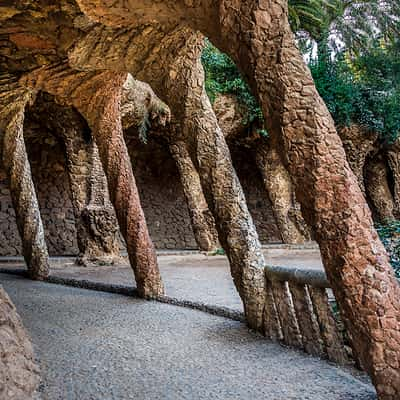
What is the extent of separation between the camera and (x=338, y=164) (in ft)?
6.92

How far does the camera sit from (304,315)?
3000 millimetres

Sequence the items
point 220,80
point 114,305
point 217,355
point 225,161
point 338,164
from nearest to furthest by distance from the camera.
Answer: point 338,164 < point 217,355 < point 225,161 < point 114,305 < point 220,80

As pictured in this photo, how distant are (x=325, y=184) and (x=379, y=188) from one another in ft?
38.9

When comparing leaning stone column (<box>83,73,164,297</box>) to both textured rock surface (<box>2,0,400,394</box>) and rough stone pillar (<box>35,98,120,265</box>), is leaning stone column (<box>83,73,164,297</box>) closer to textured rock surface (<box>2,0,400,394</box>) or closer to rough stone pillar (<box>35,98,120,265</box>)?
textured rock surface (<box>2,0,400,394</box>)

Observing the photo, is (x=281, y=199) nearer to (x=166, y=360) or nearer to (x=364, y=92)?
(x=364, y=92)

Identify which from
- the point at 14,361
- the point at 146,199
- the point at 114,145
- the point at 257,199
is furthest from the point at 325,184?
the point at 257,199

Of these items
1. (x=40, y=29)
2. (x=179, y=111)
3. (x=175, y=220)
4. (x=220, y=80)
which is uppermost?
(x=220, y=80)

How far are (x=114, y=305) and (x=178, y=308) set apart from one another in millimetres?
700

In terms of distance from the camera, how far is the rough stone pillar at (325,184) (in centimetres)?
195

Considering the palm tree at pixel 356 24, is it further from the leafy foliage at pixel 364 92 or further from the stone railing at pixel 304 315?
the stone railing at pixel 304 315

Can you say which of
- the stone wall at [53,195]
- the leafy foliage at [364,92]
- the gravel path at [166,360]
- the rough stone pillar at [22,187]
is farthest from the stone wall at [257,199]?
the gravel path at [166,360]

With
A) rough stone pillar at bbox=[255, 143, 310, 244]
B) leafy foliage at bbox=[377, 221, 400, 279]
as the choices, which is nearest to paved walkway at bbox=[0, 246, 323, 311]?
rough stone pillar at bbox=[255, 143, 310, 244]

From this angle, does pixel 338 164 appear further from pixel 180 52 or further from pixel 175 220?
pixel 175 220

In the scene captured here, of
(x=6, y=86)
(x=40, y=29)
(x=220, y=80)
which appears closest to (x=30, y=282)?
(x=6, y=86)
